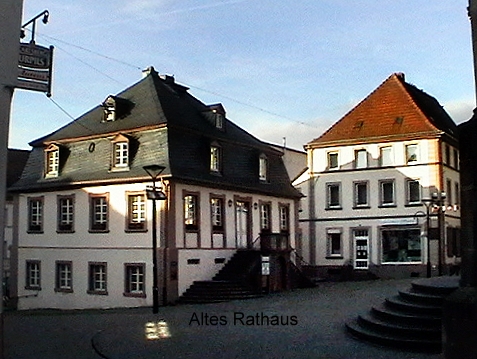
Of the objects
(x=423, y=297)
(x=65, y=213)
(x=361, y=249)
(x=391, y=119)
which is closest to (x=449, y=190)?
(x=391, y=119)

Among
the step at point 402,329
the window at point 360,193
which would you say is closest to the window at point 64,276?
the window at point 360,193

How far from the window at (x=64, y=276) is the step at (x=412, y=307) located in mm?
21351

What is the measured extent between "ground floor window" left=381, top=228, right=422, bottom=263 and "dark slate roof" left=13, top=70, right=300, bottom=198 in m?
9.36

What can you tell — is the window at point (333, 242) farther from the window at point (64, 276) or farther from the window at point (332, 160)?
the window at point (64, 276)

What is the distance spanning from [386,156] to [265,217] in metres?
12.5

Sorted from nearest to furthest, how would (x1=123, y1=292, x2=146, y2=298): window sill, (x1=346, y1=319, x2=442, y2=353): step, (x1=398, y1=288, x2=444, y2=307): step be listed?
1. (x1=346, y1=319, x2=442, y2=353): step
2. (x1=398, y1=288, x2=444, y2=307): step
3. (x1=123, y1=292, x2=146, y2=298): window sill

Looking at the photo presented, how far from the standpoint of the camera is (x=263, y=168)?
1495 inches

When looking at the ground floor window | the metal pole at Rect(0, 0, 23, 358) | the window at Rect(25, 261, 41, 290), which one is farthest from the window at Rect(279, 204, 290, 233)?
the metal pole at Rect(0, 0, 23, 358)

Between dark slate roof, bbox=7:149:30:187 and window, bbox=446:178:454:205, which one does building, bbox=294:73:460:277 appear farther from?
dark slate roof, bbox=7:149:30:187

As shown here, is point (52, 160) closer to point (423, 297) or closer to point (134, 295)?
point (134, 295)

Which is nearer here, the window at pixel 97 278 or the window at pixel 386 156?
the window at pixel 97 278

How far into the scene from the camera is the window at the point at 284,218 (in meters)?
39.3

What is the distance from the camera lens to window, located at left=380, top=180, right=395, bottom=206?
46.1 meters

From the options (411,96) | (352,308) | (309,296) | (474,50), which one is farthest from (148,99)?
(474,50)
